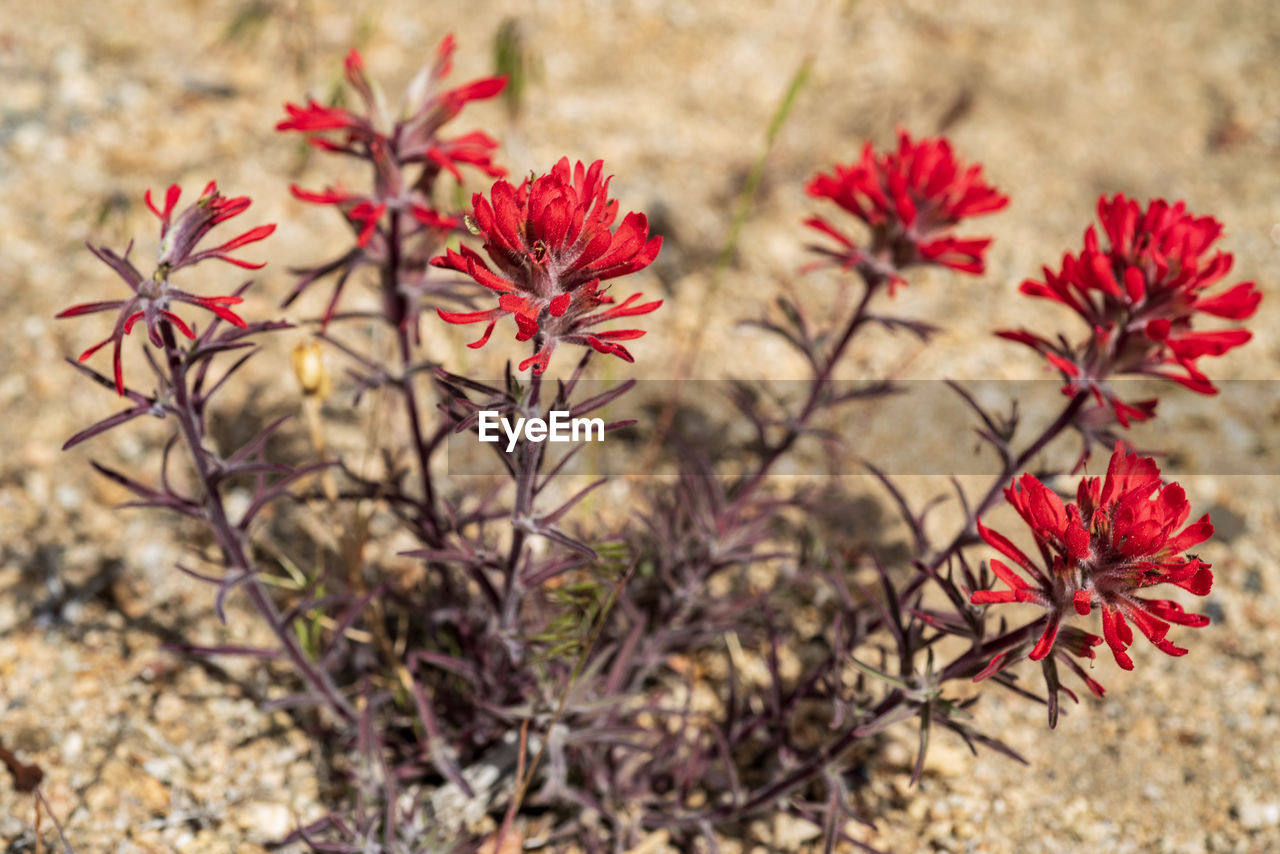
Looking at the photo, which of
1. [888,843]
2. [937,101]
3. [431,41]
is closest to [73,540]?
[888,843]

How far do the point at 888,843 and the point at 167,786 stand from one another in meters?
2.10

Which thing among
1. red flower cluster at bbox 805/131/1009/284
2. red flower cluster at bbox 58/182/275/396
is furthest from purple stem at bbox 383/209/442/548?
red flower cluster at bbox 805/131/1009/284

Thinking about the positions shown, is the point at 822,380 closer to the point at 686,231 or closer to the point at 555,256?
the point at 555,256

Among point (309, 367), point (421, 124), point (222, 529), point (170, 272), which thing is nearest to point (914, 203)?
point (421, 124)

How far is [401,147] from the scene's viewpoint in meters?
2.35

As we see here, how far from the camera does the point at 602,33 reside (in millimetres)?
5586

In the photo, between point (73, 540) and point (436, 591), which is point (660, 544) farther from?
point (73, 540)

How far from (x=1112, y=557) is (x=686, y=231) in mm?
3174

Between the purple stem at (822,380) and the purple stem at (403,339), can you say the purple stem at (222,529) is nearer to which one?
the purple stem at (403,339)

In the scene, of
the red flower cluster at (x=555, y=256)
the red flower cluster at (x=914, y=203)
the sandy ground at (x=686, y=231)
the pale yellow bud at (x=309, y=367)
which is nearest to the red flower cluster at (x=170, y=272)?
the red flower cluster at (x=555, y=256)

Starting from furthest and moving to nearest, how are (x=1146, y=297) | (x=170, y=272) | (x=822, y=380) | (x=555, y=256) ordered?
(x=822, y=380) < (x=1146, y=297) < (x=170, y=272) < (x=555, y=256)

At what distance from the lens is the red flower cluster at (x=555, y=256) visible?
1.64 metres

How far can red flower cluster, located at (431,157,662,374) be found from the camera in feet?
5.37

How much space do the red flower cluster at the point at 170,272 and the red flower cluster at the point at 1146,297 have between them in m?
1.72
